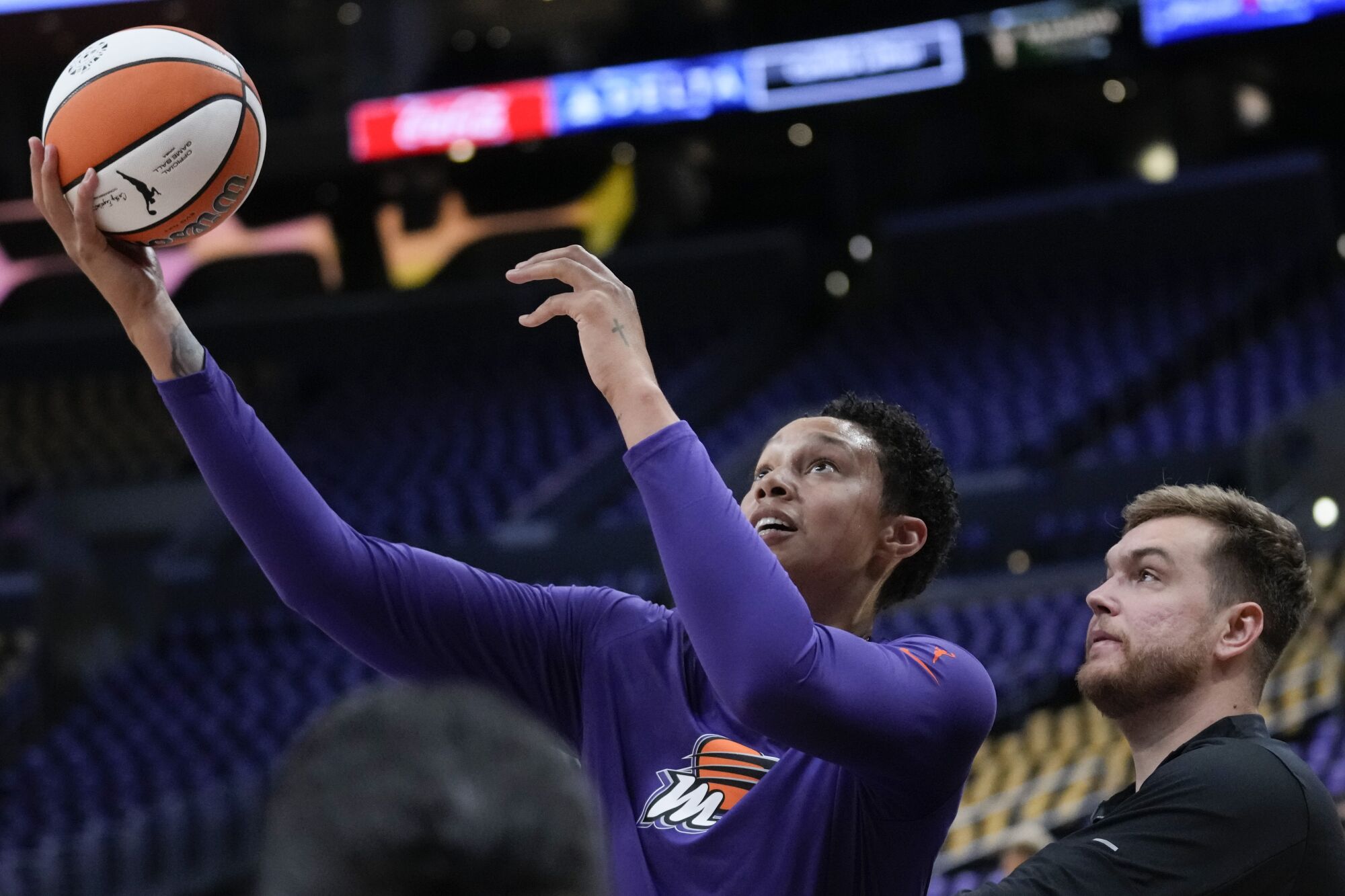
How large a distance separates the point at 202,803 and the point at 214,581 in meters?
5.11

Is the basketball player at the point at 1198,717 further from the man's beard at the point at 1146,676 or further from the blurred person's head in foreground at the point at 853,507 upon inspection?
the blurred person's head in foreground at the point at 853,507

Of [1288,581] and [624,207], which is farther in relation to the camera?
[624,207]

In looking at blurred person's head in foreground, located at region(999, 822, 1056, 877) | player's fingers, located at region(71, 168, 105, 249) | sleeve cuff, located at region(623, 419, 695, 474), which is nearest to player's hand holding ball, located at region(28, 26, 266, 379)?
player's fingers, located at region(71, 168, 105, 249)

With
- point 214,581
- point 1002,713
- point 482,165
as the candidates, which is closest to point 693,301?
point 482,165

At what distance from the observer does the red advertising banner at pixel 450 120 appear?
51.6ft

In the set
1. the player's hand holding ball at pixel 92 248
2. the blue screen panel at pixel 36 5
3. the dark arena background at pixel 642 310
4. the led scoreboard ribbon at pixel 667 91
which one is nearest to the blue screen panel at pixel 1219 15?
the dark arena background at pixel 642 310

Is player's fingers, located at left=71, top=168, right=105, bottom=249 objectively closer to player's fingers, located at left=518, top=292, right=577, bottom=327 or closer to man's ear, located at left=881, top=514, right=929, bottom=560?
player's fingers, located at left=518, top=292, right=577, bottom=327

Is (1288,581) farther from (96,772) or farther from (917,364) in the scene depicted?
(917,364)

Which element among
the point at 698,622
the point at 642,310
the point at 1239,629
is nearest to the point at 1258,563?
the point at 1239,629

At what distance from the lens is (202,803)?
995cm

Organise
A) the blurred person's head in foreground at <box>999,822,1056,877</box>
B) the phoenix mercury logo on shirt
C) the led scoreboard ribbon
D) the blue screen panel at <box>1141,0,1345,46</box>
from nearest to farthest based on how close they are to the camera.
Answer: the phoenix mercury logo on shirt → the blurred person's head in foreground at <box>999,822,1056,877</box> → the blue screen panel at <box>1141,0,1345,46</box> → the led scoreboard ribbon

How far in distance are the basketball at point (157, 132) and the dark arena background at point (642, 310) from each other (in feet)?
25.1

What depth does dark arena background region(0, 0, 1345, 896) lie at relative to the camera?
12.2 meters

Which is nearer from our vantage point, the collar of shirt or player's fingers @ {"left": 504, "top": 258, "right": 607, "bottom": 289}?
player's fingers @ {"left": 504, "top": 258, "right": 607, "bottom": 289}
